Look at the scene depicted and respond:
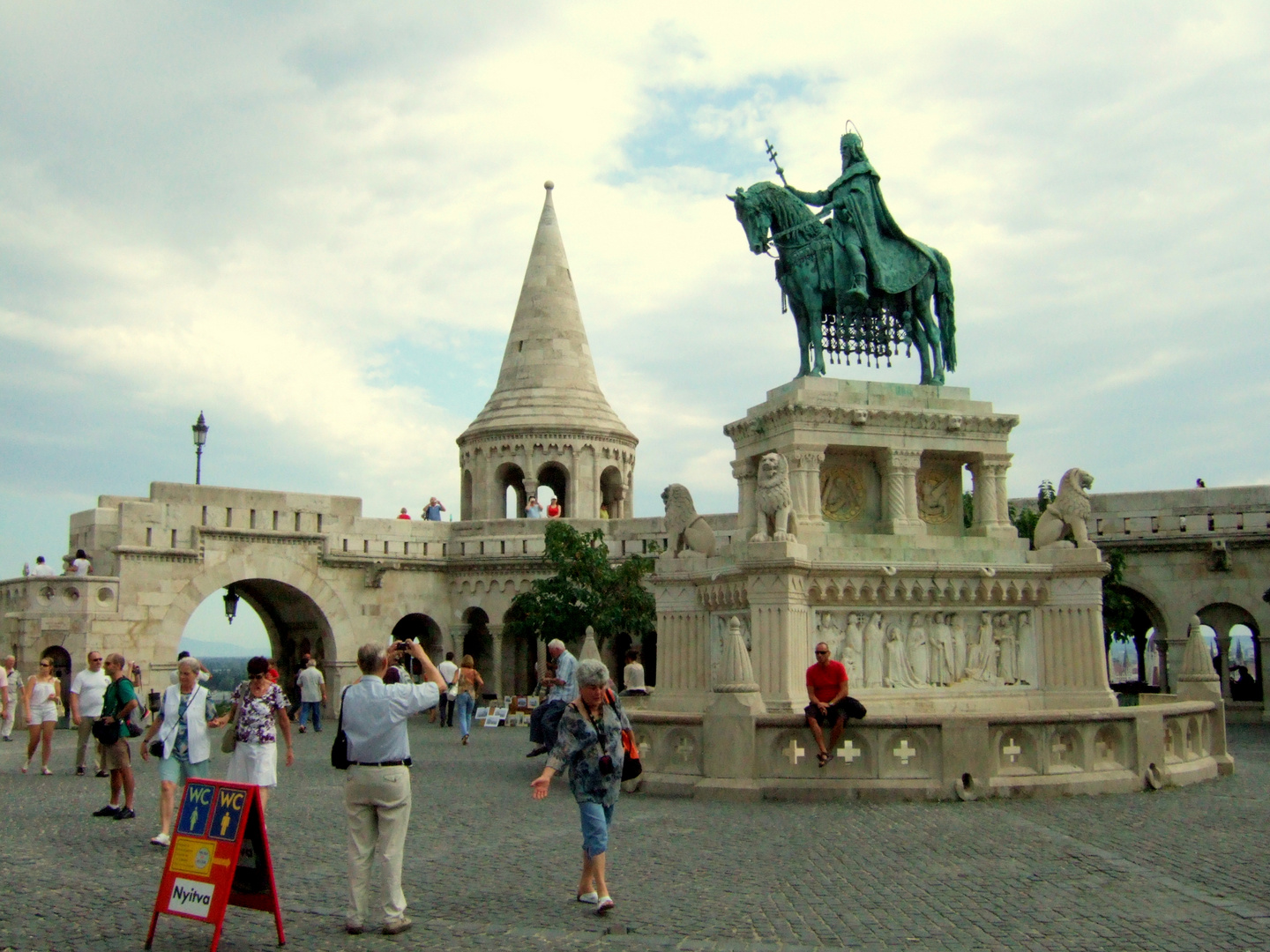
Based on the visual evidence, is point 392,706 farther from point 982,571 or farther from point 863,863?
point 982,571

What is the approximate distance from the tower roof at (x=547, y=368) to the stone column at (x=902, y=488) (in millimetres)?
18730

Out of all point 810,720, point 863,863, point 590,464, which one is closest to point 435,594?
point 590,464

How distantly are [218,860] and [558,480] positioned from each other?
2991cm

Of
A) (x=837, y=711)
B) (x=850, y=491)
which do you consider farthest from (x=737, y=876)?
(x=850, y=491)

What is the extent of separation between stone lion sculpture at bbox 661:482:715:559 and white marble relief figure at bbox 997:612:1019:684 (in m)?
3.56

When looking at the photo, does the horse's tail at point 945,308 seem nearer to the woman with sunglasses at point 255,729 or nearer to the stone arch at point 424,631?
the woman with sunglasses at point 255,729

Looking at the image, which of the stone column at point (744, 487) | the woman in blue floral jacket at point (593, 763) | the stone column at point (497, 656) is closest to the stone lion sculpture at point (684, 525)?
the stone column at point (744, 487)

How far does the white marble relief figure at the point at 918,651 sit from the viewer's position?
13.5m

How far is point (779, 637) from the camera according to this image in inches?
504

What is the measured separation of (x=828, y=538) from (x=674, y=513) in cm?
264

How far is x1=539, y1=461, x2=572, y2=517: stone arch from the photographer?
108 ft

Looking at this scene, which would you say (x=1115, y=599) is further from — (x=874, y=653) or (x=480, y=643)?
(x=480, y=643)

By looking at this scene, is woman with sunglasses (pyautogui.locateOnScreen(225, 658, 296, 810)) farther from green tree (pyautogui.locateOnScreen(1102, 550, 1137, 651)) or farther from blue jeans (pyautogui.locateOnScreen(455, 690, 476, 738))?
green tree (pyautogui.locateOnScreen(1102, 550, 1137, 651))

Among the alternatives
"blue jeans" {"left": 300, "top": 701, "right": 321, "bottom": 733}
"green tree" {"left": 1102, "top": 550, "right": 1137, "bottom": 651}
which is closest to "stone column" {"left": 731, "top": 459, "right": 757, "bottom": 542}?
"blue jeans" {"left": 300, "top": 701, "right": 321, "bottom": 733}
